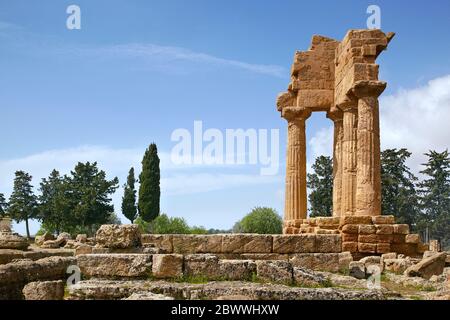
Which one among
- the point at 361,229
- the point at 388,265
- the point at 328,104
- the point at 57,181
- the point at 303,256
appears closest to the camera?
the point at 303,256

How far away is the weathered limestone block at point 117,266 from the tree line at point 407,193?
5038 cm

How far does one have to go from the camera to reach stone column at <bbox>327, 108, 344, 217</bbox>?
25000mm

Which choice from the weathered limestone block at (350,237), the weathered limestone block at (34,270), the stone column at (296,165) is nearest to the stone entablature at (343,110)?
the stone column at (296,165)

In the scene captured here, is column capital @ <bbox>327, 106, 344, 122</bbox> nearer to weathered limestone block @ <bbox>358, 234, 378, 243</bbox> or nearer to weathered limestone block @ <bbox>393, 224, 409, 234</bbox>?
weathered limestone block @ <bbox>393, 224, 409, 234</bbox>

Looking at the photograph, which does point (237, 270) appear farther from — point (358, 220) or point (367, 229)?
point (358, 220)

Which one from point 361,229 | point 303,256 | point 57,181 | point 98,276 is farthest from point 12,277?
point 57,181

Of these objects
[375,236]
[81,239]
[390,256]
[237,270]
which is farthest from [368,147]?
[81,239]

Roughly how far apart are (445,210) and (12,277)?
202ft

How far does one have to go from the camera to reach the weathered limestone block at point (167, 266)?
9.70 meters

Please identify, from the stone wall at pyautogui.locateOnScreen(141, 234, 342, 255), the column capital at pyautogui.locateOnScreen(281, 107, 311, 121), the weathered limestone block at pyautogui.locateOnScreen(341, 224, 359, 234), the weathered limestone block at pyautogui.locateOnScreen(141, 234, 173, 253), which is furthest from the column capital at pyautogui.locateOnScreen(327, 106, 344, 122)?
the weathered limestone block at pyautogui.locateOnScreen(141, 234, 173, 253)

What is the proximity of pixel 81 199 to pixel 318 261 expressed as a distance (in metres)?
57.2
